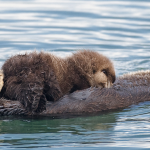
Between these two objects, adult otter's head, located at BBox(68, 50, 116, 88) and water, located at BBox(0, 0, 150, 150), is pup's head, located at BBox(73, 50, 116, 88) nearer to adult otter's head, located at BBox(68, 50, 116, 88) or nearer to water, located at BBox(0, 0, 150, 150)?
adult otter's head, located at BBox(68, 50, 116, 88)

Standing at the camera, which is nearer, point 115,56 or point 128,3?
point 115,56

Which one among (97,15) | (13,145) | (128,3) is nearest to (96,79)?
(13,145)

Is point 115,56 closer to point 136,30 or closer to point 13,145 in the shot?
point 136,30

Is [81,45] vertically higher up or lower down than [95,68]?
higher up

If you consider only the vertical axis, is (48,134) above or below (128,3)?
below

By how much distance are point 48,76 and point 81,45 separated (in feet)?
16.2

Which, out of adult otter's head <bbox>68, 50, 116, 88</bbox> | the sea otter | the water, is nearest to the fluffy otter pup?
adult otter's head <bbox>68, 50, 116, 88</bbox>

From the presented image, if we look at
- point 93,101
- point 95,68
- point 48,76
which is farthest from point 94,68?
point 48,76

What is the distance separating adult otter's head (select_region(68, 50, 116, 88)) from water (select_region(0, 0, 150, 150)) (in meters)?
0.63

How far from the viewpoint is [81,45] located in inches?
392

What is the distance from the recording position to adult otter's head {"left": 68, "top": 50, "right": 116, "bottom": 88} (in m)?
5.91

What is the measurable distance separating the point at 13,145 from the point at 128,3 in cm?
1143

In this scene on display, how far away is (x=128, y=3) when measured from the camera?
48.6 ft

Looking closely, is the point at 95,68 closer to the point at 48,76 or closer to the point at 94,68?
the point at 94,68
